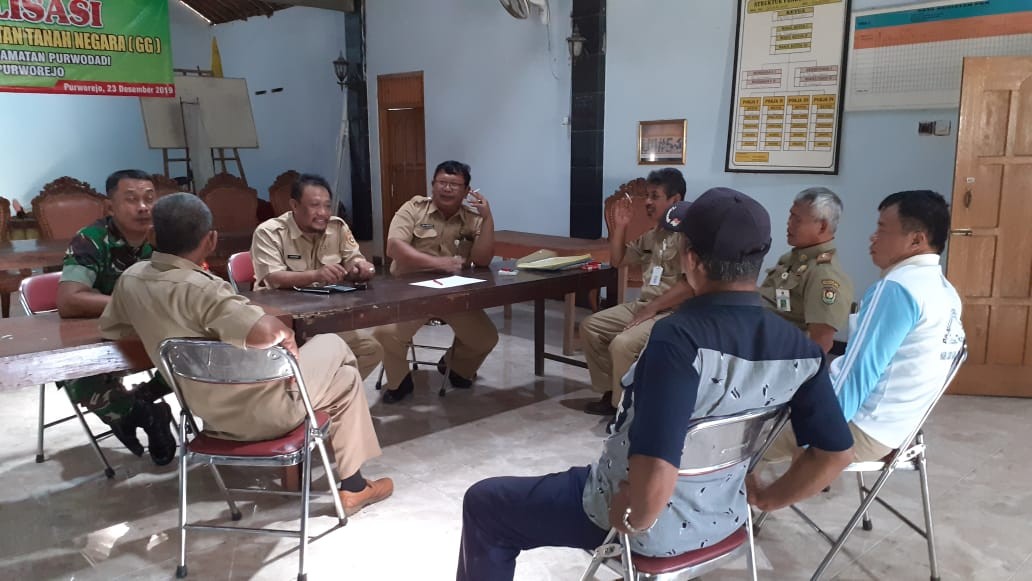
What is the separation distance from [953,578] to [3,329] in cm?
309

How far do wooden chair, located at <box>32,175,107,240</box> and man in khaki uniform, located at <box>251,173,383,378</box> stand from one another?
3.60 meters

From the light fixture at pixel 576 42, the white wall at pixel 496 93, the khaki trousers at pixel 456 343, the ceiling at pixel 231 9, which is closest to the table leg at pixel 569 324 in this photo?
the khaki trousers at pixel 456 343

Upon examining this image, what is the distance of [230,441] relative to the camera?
2.21 metres

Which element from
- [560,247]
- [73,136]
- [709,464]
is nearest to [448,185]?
[560,247]

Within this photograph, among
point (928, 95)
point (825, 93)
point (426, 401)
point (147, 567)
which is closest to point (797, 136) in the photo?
point (825, 93)

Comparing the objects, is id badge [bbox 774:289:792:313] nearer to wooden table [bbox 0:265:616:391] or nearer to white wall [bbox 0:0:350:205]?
wooden table [bbox 0:265:616:391]

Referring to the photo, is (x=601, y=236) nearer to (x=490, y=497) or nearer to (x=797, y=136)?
(x=797, y=136)

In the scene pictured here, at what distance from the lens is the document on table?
3230mm

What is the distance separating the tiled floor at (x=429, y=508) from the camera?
227 cm

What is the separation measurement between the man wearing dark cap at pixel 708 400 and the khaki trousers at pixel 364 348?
1.99m

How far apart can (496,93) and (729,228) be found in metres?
5.67

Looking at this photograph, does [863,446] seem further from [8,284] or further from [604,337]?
[8,284]

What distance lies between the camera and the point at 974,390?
3953mm

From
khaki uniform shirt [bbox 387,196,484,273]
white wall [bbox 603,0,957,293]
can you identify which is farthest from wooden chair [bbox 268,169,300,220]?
khaki uniform shirt [bbox 387,196,484,273]
